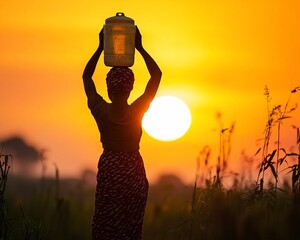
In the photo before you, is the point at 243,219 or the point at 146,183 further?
the point at 146,183

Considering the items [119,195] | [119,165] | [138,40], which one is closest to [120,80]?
[119,165]

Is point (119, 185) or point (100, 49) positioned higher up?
point (100, 49)

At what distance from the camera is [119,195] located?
9750 millimetres

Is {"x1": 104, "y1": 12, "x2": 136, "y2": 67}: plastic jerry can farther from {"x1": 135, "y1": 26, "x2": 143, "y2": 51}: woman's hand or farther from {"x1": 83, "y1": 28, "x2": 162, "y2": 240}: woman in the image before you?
{"x1": 83, "y1": 28, "x2": 162, "y2": 240}: woman

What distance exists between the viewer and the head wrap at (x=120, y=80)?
375 inches

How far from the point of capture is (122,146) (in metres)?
9.73

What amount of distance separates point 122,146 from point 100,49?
1.17m

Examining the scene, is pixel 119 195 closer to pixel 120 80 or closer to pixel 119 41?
pixel 120 80

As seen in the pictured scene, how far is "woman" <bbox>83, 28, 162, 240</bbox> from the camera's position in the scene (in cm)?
968

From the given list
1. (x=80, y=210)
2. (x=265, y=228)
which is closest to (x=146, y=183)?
(x=265, y=228)

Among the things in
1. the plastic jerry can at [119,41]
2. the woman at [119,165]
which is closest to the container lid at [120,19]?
the plastic jerry can at [119,41]

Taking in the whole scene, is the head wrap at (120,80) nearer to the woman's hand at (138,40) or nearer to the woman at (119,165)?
the woman at (119,165)

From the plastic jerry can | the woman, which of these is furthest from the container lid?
the woman

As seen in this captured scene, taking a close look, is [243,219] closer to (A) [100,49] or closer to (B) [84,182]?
(A) [100,49]
